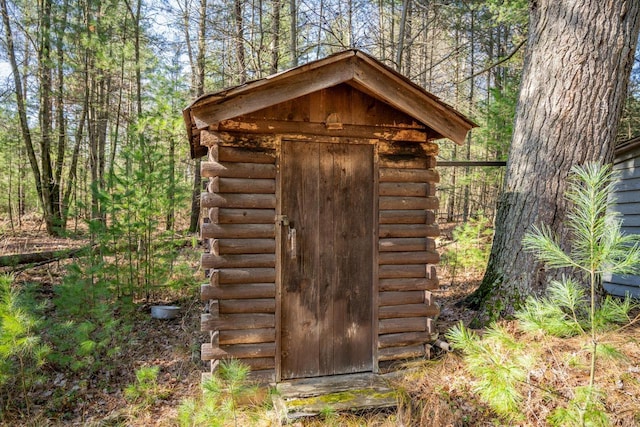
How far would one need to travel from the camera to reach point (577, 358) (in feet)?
11.6

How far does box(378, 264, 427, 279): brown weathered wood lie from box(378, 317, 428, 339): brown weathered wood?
0.48 m

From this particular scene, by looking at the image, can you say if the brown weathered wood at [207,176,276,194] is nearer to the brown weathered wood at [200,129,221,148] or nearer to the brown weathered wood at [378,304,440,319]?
the brown weathered wood at [200,129,221,148]

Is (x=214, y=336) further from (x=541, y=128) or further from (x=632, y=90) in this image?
(x=632, y=90)

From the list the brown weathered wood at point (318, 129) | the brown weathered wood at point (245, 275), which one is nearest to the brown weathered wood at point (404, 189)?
the brown weathered wood at point (318, 129)

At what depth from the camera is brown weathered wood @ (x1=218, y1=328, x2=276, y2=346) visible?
3.83 m

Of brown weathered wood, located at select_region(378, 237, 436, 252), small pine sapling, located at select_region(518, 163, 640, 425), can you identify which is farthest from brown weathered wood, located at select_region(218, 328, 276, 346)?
small pine sapling, located at select_region(518, 163, 640, 425)

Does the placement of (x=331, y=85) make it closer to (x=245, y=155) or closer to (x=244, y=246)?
(x=245, y=155)

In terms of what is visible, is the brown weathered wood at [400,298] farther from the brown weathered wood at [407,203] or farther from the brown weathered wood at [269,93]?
the brown weathered wood at [269,93]

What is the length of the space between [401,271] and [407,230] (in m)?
0.47

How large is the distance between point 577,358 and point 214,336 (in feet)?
11.1

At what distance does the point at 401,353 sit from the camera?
14.3 feet

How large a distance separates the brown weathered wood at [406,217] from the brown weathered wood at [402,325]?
43.1 inches

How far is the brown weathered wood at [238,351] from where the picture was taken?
3.79m

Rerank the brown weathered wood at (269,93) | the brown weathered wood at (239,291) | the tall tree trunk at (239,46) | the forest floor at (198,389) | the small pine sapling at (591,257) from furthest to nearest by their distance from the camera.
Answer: the tall tree trunk at (239,46) < the brown weathered wood at (239,291) < the brown weathered wood at (269,93) < the forest floor at (198,389) < the small pine sapling at (591,257)
